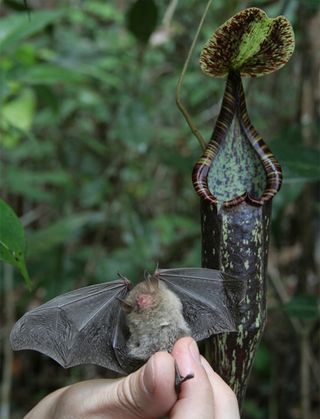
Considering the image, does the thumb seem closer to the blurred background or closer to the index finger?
the index finger

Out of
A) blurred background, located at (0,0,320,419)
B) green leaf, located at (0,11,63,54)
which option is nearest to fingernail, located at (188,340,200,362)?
blurred background, located at (0,0,320,419)

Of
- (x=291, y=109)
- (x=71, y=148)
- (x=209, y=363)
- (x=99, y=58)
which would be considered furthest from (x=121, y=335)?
(x=291, y=109)

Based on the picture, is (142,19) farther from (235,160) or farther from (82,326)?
(82,326)

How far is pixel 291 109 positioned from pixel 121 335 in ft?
9.82

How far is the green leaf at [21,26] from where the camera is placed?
6.55 ft

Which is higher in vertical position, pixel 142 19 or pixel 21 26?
pixel 142 19

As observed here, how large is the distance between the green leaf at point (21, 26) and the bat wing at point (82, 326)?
113 centimetres

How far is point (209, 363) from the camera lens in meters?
1.17

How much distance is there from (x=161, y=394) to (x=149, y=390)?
39 millimetres

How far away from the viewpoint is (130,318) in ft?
3.69

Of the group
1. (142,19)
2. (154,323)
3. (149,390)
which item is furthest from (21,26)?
(149,390)

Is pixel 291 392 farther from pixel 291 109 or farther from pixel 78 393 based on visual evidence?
pixel 78 393

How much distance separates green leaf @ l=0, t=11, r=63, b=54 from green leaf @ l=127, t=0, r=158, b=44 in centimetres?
51

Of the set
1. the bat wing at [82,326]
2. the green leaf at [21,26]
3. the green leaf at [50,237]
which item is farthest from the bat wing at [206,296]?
the green leaf at [50,237]
